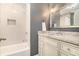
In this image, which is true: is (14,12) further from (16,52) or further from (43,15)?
(16,52)

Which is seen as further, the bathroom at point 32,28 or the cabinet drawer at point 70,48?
the bathroom at point 32,28

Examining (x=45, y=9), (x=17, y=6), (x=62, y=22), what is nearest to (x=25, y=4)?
(x=17, y=6)

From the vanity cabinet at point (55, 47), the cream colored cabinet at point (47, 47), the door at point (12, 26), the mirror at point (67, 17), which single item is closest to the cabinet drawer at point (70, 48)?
the vanity cabinet at point (55, 47)

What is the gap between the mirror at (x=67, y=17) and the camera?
125cm

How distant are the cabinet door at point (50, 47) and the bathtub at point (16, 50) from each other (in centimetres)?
21

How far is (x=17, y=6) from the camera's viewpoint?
133 centimetres

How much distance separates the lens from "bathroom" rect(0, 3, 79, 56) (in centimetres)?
131

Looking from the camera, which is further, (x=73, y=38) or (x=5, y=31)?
(x=5, y=31)

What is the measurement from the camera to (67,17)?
128 centimetres

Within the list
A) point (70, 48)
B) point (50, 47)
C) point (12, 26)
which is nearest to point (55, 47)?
point (50, 47)

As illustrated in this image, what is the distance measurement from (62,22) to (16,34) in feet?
1.77

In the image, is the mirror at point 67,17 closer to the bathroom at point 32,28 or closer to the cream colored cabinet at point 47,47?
the bathroom at point 32,28

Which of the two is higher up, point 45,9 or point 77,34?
point 45,9

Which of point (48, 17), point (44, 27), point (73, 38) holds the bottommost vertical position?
point (73, 38)
